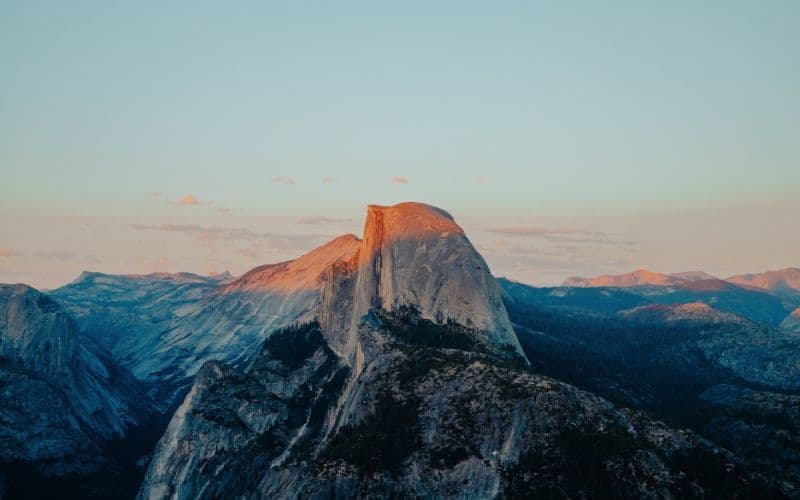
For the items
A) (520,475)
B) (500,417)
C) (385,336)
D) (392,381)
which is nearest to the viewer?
(520,475)

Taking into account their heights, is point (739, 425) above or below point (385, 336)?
below

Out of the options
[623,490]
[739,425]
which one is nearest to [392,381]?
[623,490]

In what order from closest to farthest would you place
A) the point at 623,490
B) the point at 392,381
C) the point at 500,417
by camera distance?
the point at 623,490
the point at 500,417
the point at 392,381

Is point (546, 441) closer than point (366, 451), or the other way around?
point (546, 441)

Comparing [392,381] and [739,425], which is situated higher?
[392,381]

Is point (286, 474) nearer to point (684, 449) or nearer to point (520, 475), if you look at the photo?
point (520, 475)

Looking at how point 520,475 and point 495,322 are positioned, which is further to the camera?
point 495,322

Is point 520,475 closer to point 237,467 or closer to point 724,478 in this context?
point 724,478

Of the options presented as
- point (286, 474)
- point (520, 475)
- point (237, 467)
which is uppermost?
point (520, 475)

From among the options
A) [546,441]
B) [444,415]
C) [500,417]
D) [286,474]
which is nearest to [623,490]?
[546,441]
